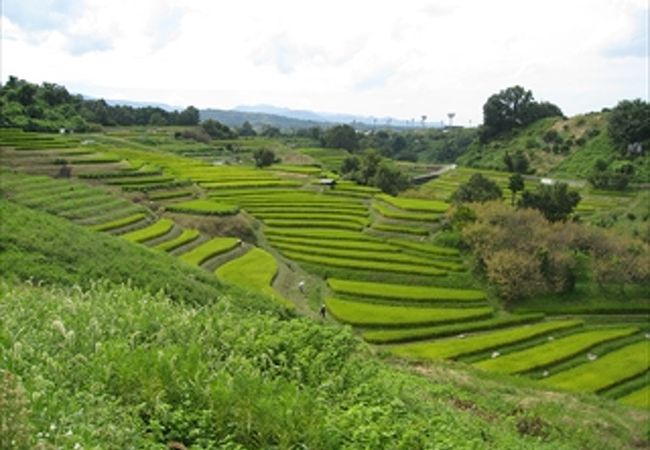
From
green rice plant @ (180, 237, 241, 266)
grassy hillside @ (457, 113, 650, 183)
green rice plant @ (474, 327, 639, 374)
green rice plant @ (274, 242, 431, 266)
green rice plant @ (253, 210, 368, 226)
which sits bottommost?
green rice plant @ (474, 327, 639, 374)

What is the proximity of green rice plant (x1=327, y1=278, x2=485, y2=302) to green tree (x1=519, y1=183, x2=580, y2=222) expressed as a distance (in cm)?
1523

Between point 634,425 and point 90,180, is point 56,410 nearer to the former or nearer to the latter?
point 634,425

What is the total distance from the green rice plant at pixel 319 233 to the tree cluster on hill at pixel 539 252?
7.32m

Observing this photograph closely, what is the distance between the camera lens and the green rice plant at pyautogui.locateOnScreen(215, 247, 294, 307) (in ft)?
101

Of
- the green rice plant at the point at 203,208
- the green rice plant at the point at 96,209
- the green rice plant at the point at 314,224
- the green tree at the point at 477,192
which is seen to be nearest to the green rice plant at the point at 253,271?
the green rice plant at the point at 203,208

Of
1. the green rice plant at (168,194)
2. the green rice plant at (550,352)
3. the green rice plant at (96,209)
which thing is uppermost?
the green rice plant at (168,194)

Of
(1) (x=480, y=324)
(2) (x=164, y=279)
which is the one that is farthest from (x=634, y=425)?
(2) (x=164, y=279)

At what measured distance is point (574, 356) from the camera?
2752cm

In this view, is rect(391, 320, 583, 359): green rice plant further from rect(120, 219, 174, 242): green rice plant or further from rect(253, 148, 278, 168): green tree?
rect(253, 148, 278, 168): green tree

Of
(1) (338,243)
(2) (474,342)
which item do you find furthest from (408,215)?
(2) (474,342)

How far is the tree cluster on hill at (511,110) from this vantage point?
101 m

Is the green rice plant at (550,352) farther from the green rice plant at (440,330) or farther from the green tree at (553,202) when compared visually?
the green tree at (553,202)

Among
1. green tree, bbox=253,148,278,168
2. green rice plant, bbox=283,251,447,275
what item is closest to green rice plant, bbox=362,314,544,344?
green rice plant, bbox=283,251,447,275

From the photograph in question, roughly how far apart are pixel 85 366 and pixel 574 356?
87.1ft
